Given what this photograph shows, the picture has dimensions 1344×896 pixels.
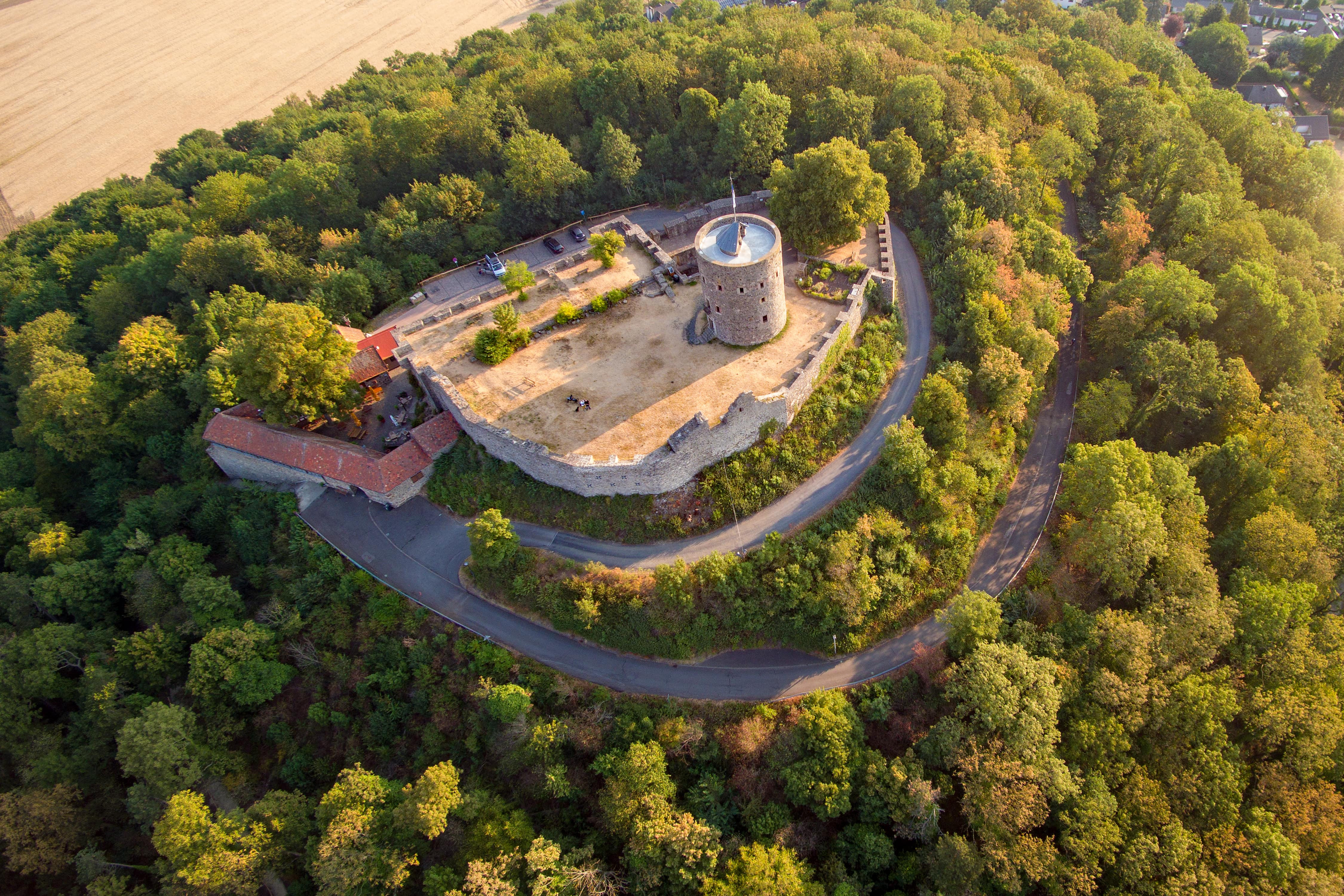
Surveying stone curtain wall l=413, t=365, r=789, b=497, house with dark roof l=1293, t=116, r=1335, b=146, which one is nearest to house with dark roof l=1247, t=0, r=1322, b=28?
house with dark roof l=1293, t=116, r=1335, b=146

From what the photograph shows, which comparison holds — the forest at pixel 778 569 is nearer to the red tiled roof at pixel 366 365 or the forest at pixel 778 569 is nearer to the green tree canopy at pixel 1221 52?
the red tiled roof at pixel 366 365

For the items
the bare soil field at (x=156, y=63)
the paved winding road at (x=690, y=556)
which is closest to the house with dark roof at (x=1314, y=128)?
the paved winding road at (x=690, y=556)

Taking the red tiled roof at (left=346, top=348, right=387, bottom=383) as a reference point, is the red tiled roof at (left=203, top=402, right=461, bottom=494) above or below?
below

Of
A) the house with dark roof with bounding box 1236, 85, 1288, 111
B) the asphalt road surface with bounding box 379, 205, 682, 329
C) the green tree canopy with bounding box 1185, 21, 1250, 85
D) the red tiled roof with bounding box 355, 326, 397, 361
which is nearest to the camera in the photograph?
the red tiled roof with bounding box 355, 326, 397, 361

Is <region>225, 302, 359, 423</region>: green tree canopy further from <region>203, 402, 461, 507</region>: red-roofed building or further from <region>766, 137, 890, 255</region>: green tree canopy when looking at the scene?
<region>766, 137, 890, 255</region>: green tree canopy

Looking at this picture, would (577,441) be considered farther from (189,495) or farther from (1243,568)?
(1243,568)

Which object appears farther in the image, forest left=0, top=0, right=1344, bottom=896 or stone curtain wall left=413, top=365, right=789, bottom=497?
stone curtain wall left=413, top=365, right=789, bottom=497

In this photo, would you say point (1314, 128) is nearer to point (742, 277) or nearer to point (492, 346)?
point (742, 277)
